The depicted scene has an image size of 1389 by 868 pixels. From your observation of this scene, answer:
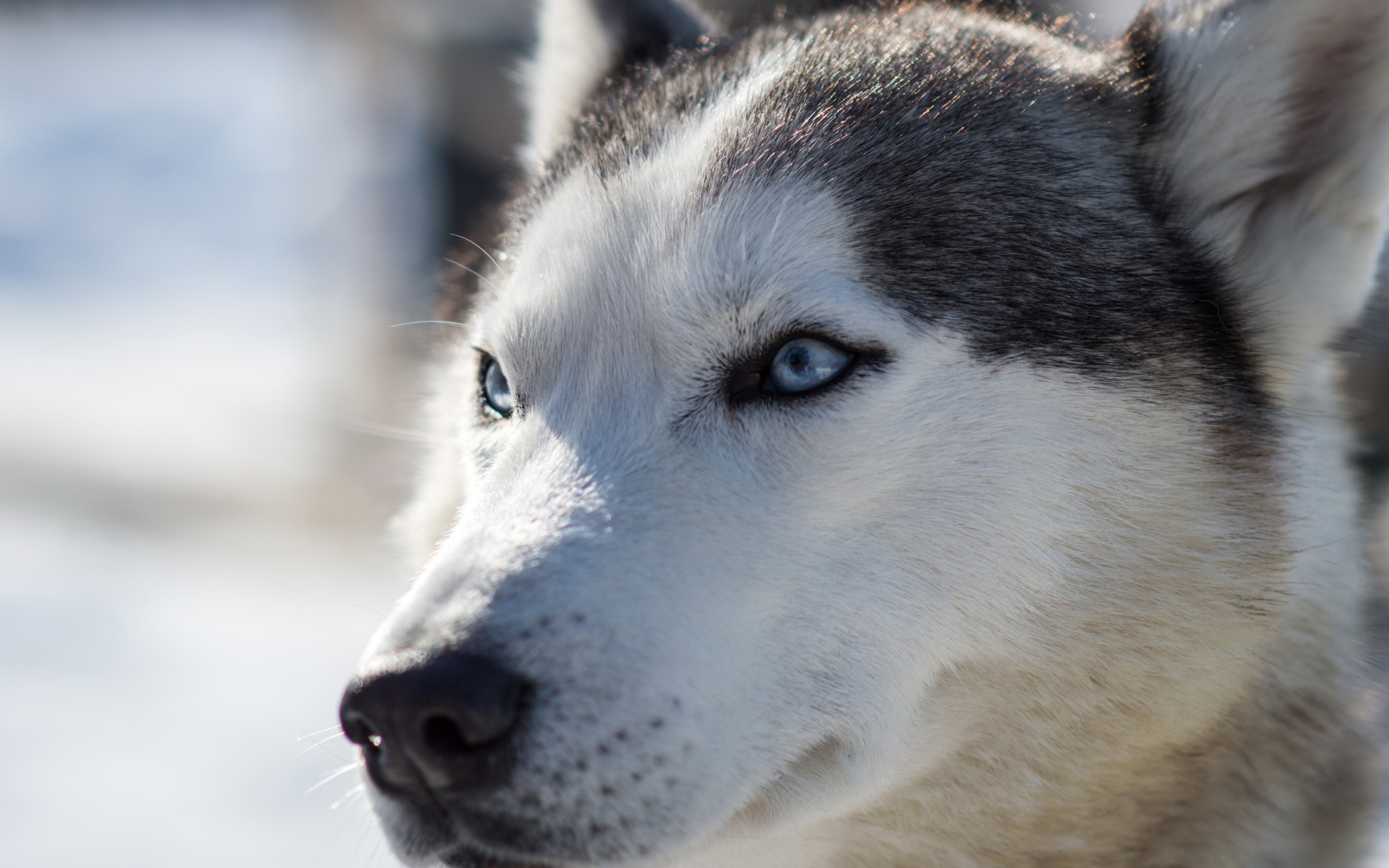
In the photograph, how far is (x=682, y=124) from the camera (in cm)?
198

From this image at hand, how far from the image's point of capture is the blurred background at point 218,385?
405cm

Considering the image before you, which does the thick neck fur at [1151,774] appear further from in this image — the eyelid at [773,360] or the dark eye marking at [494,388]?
the dark eye marking at [494,388]

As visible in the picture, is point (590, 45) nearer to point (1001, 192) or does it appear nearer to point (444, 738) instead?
point (1001, 192)

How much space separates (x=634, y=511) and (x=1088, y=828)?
0.96 m

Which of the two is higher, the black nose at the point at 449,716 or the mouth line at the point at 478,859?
the black nose at the point at 449,716

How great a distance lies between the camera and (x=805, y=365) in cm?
171

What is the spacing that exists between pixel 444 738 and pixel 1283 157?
5.43 feet

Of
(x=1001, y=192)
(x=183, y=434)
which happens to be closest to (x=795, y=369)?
(x=1001, y=192)

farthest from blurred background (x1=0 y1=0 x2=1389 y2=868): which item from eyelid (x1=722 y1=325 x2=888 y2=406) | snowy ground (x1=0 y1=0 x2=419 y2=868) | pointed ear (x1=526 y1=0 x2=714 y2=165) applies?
eyelid (x1=722 y1=325 x2=888 y2=406)

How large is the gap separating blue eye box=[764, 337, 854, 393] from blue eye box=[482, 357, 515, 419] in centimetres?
59

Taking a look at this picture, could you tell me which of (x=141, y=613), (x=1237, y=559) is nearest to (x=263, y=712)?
(x=141, y=613)

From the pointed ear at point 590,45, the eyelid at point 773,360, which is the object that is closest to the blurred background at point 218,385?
the pointed ear at point 590,45

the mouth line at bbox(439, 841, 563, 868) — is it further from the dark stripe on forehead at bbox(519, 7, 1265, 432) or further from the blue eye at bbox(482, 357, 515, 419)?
the dark stripe on forehead at bbox(519, 7, 1265, 432)

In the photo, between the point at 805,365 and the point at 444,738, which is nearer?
the point at 444,738
